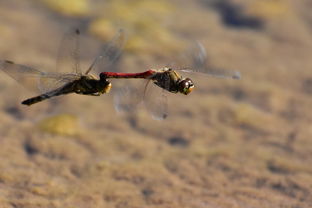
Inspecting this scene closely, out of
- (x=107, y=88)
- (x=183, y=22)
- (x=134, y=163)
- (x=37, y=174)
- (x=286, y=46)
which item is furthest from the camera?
(x=183, y=22)

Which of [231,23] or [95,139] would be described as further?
[231,23]

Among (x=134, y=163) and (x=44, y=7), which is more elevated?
(x=44, y=7)

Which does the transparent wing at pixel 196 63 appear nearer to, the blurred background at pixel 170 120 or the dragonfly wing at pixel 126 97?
the blurred background at pixel 170 120

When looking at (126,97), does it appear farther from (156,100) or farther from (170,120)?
(170,120)

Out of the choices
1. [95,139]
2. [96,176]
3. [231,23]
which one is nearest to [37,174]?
[96,176]

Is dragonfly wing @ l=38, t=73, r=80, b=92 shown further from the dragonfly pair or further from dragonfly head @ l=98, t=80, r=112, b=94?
dragonfly head @ l=98, t=80, r=112, b=94

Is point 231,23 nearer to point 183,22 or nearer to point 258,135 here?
point 183,22
